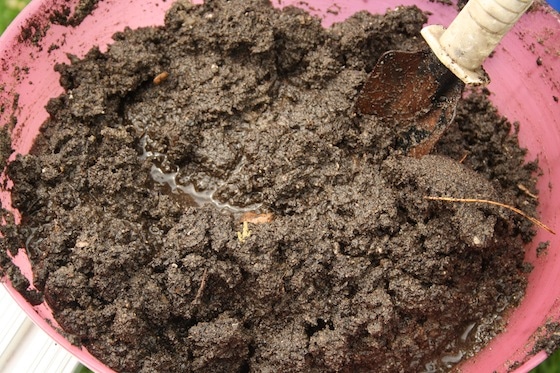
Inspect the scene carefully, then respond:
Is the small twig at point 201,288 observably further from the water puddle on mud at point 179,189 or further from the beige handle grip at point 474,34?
the beige handle grip at point 474,34

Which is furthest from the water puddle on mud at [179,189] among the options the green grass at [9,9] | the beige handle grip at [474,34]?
the green grass at [9,9]

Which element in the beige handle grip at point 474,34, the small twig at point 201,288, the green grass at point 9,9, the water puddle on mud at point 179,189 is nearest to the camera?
the beige handle grip at point 474,34

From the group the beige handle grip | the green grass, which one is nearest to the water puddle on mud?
the beige handle grip

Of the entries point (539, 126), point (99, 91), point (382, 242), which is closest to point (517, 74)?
point (539, 126)

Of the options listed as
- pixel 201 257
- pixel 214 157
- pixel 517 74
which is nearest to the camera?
pixel 201 257

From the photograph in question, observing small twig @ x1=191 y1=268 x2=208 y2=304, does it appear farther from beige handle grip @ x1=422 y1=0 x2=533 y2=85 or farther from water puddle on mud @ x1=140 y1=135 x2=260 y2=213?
beige handle grip @ x1=422 y1=0 x2=533 y2=85

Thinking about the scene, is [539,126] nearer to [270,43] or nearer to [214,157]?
[270,43]

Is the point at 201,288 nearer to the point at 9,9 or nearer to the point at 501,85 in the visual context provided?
the point at 501,85
